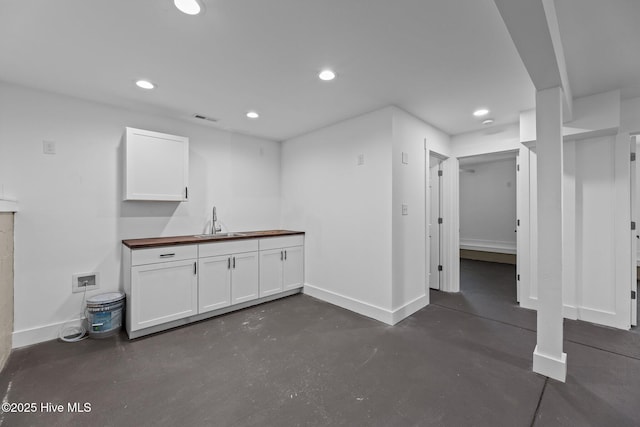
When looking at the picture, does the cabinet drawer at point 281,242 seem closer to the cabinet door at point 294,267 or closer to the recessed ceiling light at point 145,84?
the cabinet door at point 294,267

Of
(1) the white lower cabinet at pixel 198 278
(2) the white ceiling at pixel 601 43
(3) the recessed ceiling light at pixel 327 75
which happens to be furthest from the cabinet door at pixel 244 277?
(2) the white ceiling at pixel 601 43

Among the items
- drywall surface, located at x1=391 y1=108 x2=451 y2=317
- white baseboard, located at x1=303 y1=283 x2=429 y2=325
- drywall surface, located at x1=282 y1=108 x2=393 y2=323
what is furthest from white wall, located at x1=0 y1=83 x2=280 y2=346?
drywall surface, located at x1=391 y1=108 x2=451 y2=317

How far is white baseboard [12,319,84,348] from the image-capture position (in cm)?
245

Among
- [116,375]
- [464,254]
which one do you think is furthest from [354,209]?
[464,254]

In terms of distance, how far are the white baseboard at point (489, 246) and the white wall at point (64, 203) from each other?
6.59m

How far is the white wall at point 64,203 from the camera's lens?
2504 mm

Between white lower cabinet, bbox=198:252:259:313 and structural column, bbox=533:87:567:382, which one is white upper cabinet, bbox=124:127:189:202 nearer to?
white lower cabinet, bbox=198:252:259:313

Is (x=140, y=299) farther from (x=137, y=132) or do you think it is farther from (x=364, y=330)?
(x=364, y=330)

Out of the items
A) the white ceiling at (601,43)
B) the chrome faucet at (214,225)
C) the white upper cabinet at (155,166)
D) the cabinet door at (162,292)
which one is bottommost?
the cabinet door at (162,292)

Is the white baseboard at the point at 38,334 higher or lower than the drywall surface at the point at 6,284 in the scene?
lower

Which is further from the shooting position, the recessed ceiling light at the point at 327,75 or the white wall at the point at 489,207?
the white wall at the point at 489,207

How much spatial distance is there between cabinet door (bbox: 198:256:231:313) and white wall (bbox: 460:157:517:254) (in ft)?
20.3

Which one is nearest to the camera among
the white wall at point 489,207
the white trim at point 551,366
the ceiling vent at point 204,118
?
the white trim at point 551,366

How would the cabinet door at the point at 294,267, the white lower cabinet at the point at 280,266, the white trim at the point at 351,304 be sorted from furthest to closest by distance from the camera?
the cabinet door at the point at 294,267 < the white lower cabinet at the point at 280,266 < the white trim at the point at 351,304
